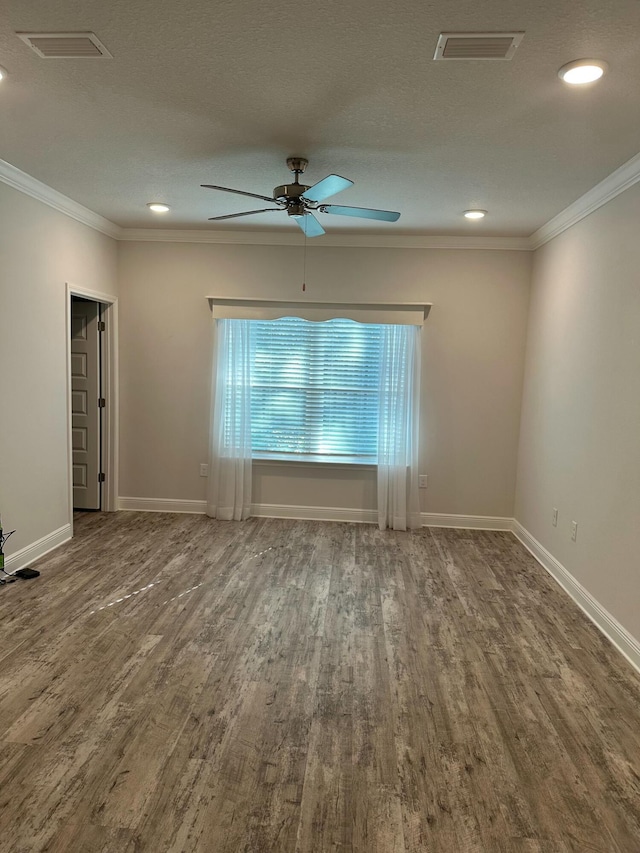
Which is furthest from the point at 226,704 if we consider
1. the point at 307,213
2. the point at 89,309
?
the point at 89,309

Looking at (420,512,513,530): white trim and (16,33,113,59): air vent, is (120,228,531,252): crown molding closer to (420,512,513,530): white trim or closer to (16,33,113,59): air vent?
(420,512,513,530): white trim

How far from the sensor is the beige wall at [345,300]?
5016mm

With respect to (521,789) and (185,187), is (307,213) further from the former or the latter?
(521,789)

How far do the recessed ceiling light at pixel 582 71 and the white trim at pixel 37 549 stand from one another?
13.6ft

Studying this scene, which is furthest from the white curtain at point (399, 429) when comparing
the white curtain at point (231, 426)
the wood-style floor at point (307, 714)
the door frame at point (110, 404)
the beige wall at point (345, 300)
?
the door frame at point (110, 404)

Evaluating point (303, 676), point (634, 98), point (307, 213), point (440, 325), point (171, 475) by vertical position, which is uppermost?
point (634, 98)

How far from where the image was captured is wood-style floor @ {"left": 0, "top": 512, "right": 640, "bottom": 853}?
1.76m

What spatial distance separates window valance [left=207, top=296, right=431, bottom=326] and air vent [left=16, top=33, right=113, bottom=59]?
9.85ft

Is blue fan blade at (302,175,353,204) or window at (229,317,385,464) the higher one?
blue fan blade at (302,175,353,204)

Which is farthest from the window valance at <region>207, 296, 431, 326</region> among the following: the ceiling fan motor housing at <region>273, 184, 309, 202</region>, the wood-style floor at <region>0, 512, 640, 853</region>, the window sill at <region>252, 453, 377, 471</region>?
the wood-style floor at <region>0, 512, 640, 853</region>

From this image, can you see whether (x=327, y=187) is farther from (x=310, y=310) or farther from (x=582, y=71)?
(x=310, y=310)

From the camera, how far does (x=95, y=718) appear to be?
2256 millimetres

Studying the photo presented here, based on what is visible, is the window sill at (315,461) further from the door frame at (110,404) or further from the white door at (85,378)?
the white door at (85,378)

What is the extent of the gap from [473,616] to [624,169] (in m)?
2.73
